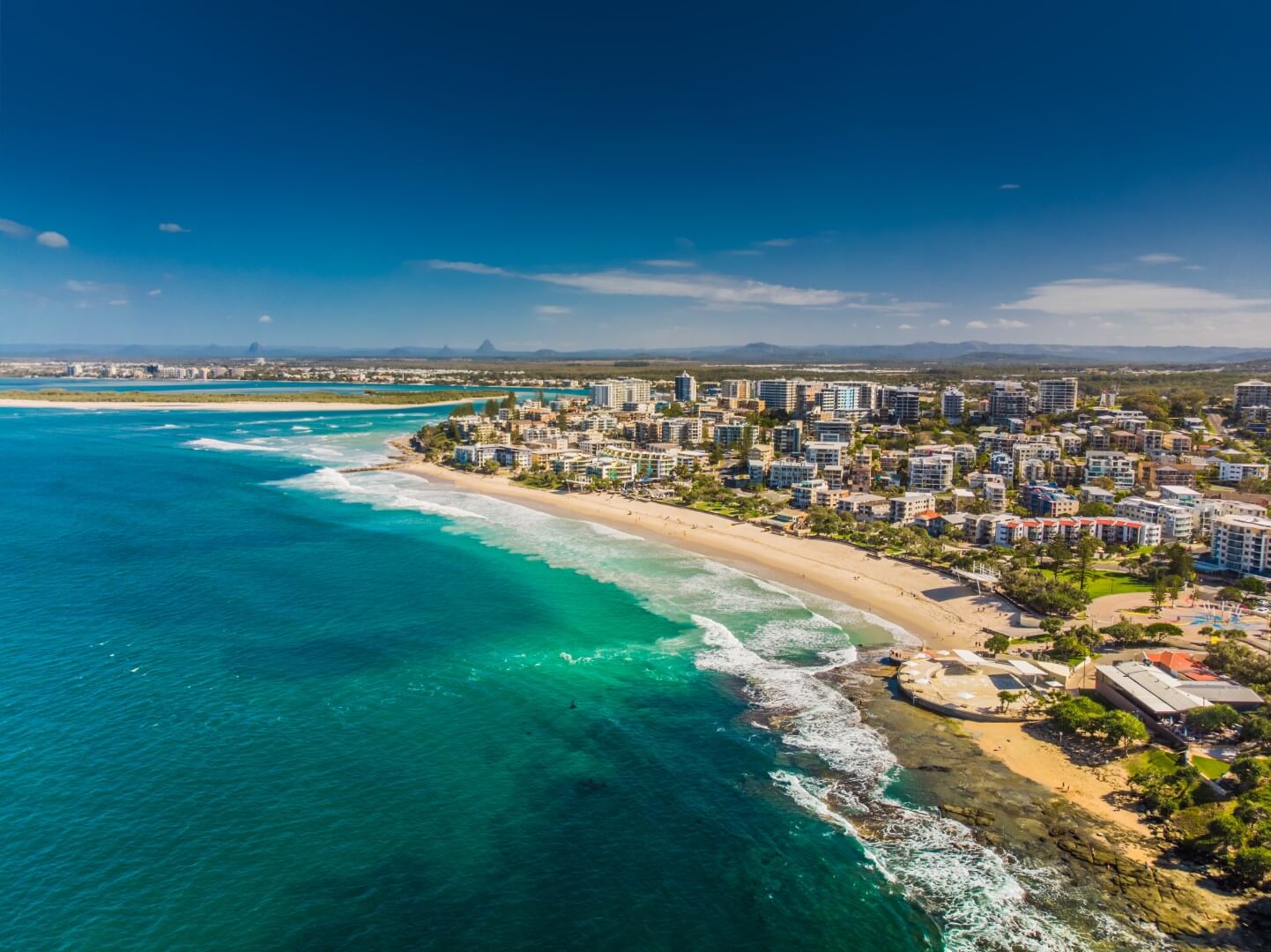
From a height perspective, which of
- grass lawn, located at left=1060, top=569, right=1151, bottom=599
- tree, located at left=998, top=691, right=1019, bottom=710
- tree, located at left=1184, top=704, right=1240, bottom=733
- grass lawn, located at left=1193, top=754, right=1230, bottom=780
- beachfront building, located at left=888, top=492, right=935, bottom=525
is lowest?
grass lawn, located at left=1060, top=569, right=1151, bottom=599

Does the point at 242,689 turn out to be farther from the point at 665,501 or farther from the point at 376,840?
the point at 665,501

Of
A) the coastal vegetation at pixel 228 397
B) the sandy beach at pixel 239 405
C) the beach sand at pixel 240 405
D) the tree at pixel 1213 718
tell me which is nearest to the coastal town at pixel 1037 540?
the tree at pixel 1213 718

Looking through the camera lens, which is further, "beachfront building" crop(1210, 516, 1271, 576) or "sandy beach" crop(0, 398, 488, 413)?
"sandy beach" crop(0, 398, 488, 413)

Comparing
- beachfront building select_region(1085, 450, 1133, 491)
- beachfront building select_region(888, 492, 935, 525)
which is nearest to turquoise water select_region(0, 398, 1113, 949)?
beachfront building select_region(888, 492, 935, 525)

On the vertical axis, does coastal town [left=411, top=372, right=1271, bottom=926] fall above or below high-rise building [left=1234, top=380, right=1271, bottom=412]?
below

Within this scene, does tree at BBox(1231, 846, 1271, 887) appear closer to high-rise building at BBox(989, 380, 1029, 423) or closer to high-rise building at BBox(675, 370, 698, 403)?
high-rise building at BBox(989, 380, 1029, 423)

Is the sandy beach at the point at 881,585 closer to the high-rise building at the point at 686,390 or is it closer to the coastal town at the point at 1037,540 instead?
the coastal town at the point at 1037,540

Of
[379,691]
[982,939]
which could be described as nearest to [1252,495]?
[982,939]

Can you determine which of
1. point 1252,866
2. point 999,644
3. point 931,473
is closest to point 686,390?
point 931,473

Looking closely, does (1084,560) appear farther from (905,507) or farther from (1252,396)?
(1252,396)
